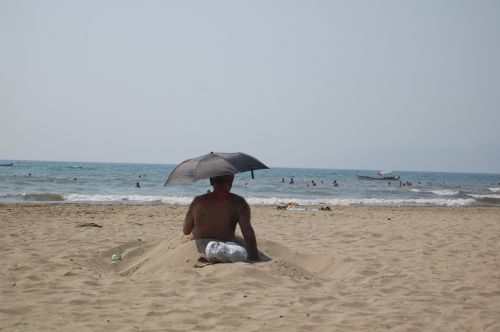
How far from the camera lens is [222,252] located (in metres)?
5.61

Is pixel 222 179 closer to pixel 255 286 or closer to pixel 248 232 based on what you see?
pixel 248 232

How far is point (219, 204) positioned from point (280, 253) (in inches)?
71.8

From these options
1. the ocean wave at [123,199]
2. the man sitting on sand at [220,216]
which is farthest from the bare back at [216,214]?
the ocean wave at [123,199]

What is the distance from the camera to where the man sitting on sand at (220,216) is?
19.3 feet

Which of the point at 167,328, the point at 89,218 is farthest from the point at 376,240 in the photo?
A: the point at 89,218

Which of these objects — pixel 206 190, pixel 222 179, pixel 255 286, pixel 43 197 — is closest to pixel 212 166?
pixel 222 179

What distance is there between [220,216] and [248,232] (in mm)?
439

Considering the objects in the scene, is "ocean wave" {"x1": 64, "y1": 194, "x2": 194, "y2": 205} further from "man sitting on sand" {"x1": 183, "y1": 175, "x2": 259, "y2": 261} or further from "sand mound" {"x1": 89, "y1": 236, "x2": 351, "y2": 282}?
"man sitting on sand" {"x1": 183, "y1": 175, "x2": 259, "y2": 261}

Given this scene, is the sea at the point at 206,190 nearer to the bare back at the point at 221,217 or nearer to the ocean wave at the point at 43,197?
the ocean wave at the point at 43,197

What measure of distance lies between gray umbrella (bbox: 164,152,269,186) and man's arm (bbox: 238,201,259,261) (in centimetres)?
55

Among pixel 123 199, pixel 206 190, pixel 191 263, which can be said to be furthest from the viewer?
pixel 206 190

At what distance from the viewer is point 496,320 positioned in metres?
4.16

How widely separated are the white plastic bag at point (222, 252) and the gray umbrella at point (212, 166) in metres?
0.90

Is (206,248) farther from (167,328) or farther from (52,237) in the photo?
(52,237)
